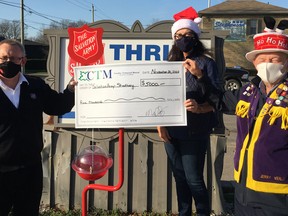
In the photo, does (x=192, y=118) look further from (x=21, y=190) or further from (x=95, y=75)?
(x=21, y=190)

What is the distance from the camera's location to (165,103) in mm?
2836

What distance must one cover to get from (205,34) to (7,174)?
8.03 ft

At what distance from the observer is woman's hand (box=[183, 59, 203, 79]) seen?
2.79 m

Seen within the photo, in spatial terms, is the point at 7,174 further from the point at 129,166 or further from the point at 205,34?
the point at 205,34

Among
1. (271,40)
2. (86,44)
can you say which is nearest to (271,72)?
(271,40)

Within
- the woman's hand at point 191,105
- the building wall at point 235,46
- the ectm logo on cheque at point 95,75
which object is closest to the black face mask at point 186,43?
the woman's hand at point 191,105

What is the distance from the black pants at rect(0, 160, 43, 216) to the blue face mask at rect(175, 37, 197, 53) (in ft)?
4.81

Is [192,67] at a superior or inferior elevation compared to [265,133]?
superior

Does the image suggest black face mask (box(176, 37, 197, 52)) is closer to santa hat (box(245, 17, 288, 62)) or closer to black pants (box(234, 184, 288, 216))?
santa hat (box(245, 17, 288, 62))

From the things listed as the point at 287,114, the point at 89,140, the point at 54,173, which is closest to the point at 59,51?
the point at 89,140

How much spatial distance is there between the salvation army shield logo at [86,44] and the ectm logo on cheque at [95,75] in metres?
0.56

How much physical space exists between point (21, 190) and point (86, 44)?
1492 mm

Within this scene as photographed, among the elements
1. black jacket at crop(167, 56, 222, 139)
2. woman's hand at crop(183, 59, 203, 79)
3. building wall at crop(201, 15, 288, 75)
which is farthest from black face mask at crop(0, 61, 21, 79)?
building wall at crop(201, 15, 288, 75)

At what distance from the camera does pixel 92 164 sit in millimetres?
3117
